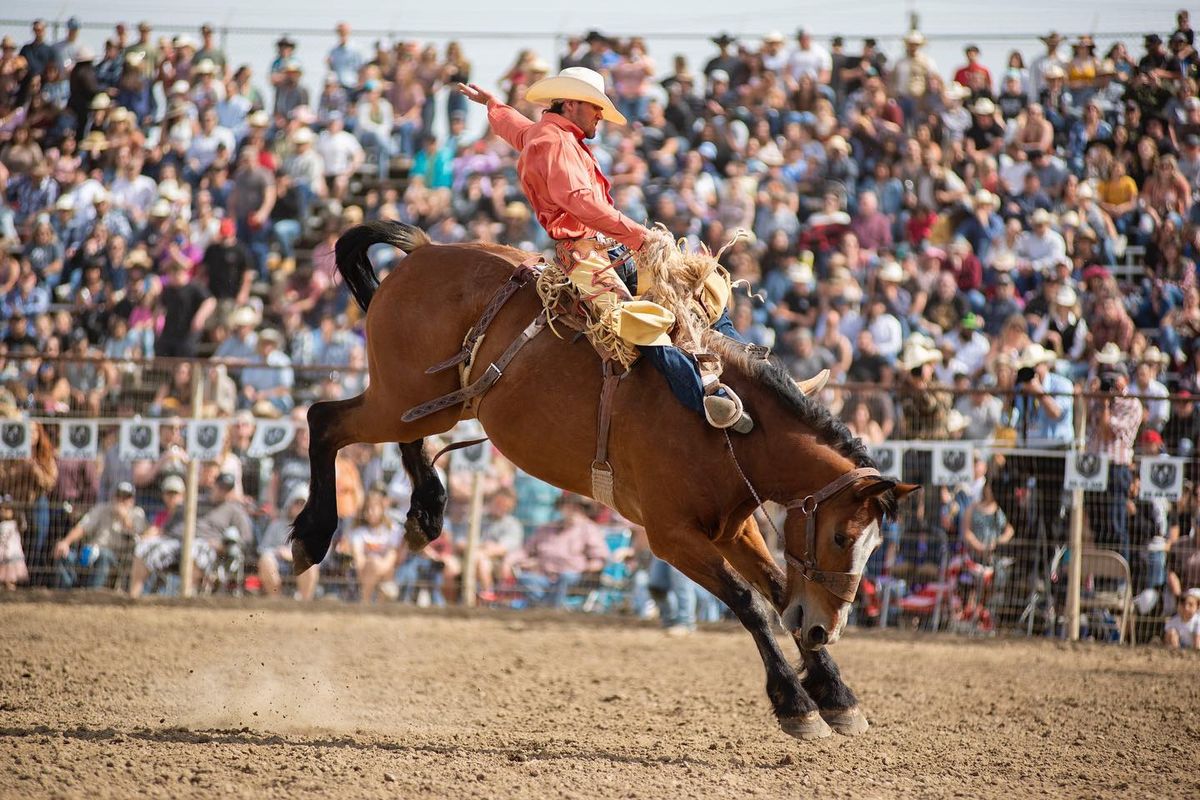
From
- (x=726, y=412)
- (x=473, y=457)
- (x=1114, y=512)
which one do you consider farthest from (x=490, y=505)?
(x=726, y=412)

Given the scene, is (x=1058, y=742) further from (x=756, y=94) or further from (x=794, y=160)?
(x=756, y=94)

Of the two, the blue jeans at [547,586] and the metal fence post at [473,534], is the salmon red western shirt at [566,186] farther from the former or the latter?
the blue jeans at [547,586]

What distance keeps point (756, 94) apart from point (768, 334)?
4.19m

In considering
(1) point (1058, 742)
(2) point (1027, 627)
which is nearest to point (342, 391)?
(2) point (1027, 627)

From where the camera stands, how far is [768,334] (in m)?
11.8

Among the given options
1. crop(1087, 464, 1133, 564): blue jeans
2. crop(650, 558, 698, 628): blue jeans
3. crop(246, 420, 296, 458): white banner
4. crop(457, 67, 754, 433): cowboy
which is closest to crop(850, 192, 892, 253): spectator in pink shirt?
crop(1087, 464, 1133, 564): blue jeans

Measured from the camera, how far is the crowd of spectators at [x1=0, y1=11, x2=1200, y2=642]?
10.6 m

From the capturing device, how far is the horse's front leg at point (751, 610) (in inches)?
204

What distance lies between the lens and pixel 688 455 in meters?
5.32

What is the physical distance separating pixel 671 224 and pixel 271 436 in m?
4.90

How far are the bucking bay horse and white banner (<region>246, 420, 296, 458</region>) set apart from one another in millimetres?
4555

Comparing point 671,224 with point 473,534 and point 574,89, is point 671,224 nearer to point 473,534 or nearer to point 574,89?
point 473,534

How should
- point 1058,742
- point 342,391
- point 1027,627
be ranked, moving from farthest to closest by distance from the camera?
point 342,391
point 1027,627
point 1058,742

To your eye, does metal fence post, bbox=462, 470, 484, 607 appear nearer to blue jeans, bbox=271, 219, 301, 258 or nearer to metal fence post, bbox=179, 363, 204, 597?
metal fence post, bbox=179, 363, 204, 597
